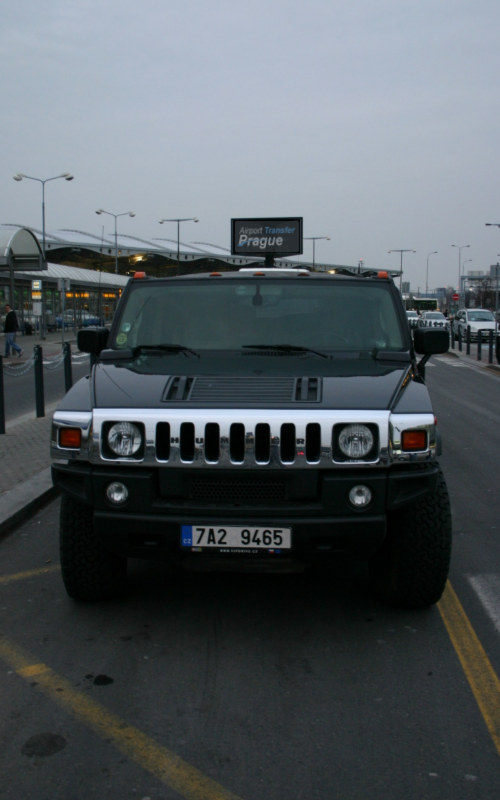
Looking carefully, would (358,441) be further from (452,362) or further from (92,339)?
(452,362)

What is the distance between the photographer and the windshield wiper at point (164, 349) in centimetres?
515

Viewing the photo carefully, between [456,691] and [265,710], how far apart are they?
0.87 meters

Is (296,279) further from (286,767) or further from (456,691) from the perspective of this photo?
(286,767)

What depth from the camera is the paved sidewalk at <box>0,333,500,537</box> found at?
650cm

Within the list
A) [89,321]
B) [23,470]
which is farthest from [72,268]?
[23,470]

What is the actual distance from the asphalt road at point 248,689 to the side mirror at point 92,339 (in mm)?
1454

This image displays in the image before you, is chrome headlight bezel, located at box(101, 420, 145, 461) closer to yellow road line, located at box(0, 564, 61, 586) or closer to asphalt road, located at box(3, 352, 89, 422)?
yellow road line, located at box(0, 564, 61, 586)

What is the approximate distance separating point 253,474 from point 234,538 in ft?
1.07

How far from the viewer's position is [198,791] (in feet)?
9.30

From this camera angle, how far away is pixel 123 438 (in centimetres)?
402

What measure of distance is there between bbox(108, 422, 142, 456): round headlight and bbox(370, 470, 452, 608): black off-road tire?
139 centimetres

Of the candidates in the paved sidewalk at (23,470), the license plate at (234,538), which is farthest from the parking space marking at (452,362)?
the license plate at (234,538)

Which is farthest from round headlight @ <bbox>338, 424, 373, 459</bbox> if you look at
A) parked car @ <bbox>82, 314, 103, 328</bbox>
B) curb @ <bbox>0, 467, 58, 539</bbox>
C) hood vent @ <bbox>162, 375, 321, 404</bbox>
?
parked car @ <bbox>82, 314, 103, 328</bbox>

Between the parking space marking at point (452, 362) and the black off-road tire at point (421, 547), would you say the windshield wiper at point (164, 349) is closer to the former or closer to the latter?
the black off-road tire at point (421, 547)
